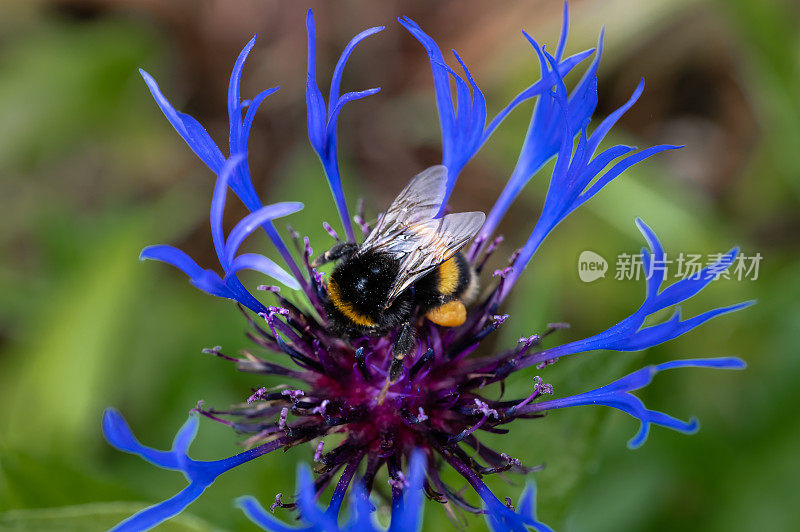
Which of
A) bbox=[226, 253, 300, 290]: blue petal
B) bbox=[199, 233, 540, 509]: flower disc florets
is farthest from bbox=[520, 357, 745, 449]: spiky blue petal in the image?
bbox=[226, 253, 300, 290]: blue petal

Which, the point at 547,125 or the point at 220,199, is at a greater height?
the point at 220,199

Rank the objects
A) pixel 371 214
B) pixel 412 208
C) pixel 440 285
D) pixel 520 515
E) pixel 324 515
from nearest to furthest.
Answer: pixel 324 515 → pixel 520 515 → pixel 440 285 → pixel 412 208 → pixel 371 214

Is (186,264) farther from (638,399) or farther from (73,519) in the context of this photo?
(638,399)

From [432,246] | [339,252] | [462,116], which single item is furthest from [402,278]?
[462,116]

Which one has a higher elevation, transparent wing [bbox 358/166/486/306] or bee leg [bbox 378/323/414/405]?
transparent wing [bbox 358/166/486/306]

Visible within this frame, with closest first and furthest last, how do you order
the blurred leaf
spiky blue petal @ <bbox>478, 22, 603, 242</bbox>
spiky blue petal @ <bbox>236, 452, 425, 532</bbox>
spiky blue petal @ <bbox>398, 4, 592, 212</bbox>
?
spiky blue petal @ <bbox>236, 452, 425, 532</bbox>, the blurred leaf, spiky blue petal @ <bbox>478, 22, 603, 242</bbox>, spiky blue petal @ <bbox>398, 4, 592, 212</bbox>

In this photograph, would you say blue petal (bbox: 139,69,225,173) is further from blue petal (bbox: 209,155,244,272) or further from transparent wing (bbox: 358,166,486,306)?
transparent wing (bbox: 358,166,486,306)

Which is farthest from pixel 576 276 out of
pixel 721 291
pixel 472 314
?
pixel 472 314
